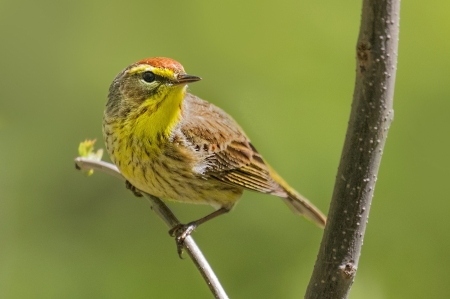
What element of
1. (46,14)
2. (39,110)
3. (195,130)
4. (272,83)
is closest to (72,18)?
(46,14)

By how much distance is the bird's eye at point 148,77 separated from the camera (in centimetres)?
367

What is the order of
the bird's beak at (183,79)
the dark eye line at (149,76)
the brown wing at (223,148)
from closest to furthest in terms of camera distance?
the bird's beak at (183,79)
the dark eye line at (149,76)
the brown wing at (223,148)

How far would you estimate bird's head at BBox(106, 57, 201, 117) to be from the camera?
3590 millimetres

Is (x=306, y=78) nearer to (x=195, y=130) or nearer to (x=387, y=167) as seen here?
(x=387, y=167)

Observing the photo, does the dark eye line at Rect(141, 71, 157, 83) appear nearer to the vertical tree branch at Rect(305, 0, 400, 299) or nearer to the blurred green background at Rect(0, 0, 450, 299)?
the blurred green background at Rect(0, 0, 450, 299)

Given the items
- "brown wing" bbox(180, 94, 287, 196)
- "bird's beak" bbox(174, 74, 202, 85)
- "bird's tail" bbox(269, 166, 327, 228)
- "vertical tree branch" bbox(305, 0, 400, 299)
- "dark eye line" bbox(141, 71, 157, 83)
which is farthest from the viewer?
"bird's tail" bbox(269, 166, 327, 228)

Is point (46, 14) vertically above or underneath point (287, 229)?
above

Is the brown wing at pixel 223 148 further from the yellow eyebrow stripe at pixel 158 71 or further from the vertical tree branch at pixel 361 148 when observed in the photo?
the vertical tree branch at pixel 361 148

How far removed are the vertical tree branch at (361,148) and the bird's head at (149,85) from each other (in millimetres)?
1636

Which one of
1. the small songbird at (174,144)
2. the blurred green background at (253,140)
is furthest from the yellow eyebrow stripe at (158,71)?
the blurred green background at (253,140)

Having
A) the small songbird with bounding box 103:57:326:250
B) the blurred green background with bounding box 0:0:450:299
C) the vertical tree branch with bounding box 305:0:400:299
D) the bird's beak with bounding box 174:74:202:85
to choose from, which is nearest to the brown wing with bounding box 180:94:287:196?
the small songbird with bounding box 103:57:326:250

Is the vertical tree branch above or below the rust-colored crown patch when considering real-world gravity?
below

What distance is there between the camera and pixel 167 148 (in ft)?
12.7

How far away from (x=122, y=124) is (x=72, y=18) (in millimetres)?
2698
